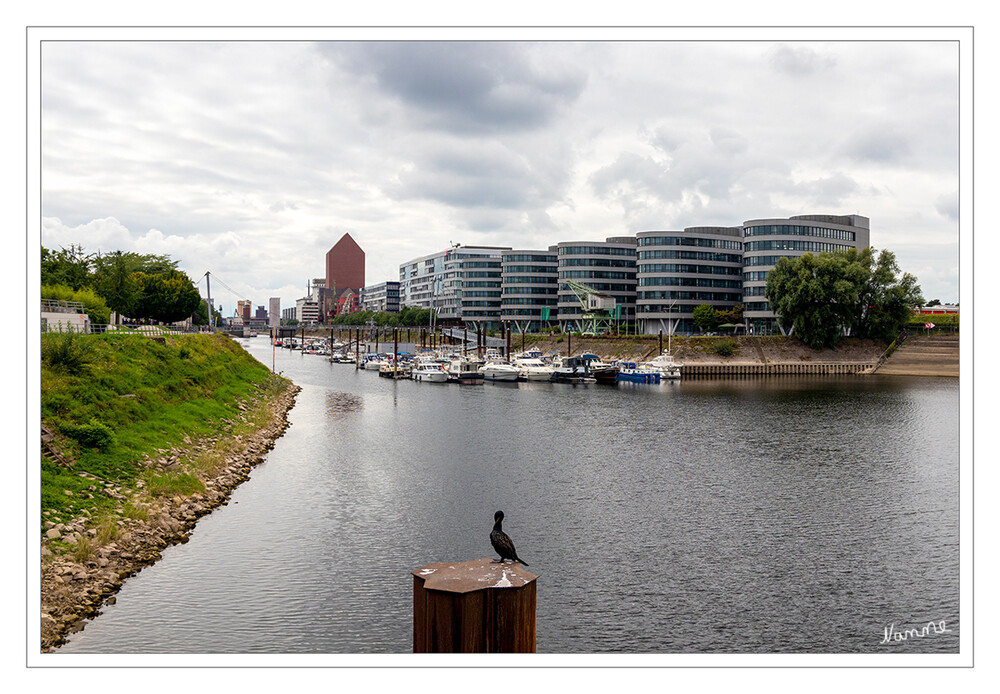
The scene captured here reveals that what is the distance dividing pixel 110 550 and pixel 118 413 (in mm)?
15592

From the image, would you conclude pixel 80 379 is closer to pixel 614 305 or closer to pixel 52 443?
pixel 52 443

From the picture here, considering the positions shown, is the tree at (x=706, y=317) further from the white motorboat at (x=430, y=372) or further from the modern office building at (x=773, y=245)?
the white motorboat at (x=430, y=372)

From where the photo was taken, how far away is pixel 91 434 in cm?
3381

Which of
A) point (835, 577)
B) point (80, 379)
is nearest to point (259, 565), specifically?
point (80, 379)

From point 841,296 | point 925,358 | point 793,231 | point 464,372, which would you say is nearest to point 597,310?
point 793,231

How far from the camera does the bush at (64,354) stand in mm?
40250

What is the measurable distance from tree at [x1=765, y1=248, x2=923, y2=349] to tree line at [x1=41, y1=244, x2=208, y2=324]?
113017 mm

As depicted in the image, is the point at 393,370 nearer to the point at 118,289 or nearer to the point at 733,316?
the point at 118,289

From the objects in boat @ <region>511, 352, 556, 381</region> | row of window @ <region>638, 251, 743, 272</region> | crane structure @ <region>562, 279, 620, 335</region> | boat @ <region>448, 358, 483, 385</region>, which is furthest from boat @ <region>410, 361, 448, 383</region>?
row of window @ <region>638, 251, 743, 272</region>

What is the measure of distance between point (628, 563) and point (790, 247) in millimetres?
159181

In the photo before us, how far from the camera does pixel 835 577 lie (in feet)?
91.9

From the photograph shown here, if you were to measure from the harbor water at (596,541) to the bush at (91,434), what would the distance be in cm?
604

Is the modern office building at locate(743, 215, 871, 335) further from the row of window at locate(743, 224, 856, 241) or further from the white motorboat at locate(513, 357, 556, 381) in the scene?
the white motorboat at locate(513, 357, 556, 381)

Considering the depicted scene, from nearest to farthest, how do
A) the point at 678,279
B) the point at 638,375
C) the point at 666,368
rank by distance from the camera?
the point at 638,375
the point at 666,368
the point at 678,279
